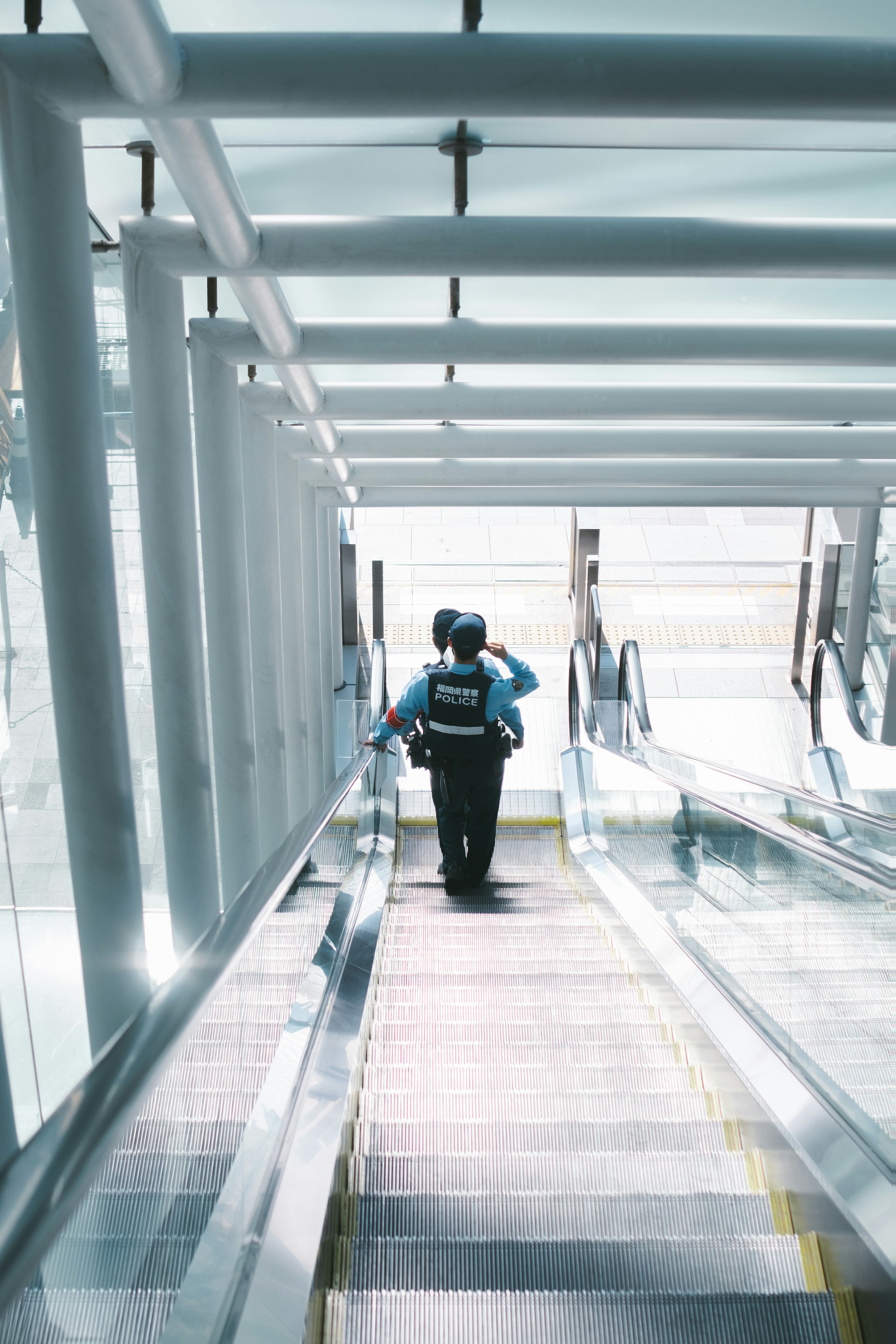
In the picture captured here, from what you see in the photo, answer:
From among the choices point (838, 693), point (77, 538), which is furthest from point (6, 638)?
point (838, 693)

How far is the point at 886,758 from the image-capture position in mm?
9320

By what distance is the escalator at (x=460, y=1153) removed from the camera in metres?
1.56

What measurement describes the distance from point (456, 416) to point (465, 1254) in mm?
4387

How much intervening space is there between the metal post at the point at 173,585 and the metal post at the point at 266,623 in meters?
1.37

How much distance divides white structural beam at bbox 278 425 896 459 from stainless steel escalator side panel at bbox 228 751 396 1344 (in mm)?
3783

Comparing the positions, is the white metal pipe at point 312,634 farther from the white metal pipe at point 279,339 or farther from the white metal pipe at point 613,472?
the white metal pipe at point 279,339

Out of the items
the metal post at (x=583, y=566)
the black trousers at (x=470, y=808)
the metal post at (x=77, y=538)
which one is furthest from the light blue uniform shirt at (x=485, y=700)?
the metal post at (x=583, y=566)

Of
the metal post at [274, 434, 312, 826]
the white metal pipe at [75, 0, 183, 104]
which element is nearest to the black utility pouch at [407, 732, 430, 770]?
the metal post at [274, 434, 312, 826]

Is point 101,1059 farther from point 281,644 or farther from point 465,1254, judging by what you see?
point 281,644

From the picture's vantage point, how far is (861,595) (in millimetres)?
11078

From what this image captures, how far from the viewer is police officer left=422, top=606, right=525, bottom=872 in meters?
5.69

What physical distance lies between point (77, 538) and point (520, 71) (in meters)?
1.85

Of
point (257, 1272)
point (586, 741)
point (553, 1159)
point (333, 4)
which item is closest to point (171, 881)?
point (553, 1159)

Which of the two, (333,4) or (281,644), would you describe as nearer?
(333,4)
